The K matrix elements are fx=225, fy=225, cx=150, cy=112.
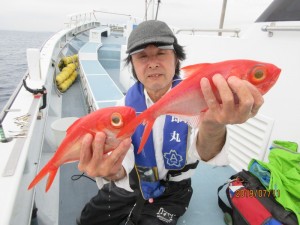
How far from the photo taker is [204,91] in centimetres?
95

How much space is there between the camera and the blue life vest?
1729 mm

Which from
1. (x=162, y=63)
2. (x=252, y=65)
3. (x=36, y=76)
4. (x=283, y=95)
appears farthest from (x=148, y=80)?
(x=36, y=76)

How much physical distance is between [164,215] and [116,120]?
119 centimetres

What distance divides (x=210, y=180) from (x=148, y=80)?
1.66m

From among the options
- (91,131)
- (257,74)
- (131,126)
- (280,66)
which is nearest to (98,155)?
(91,131)

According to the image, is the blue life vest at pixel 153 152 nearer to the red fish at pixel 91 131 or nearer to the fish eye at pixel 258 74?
the red fish at pixel 91 131

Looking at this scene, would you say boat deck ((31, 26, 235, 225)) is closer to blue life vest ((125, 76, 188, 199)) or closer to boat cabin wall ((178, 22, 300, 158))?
blue life vest ((125, 76, 188, 199))

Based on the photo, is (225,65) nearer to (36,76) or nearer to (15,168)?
(15,168)

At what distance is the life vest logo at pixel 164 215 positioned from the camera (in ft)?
5.96

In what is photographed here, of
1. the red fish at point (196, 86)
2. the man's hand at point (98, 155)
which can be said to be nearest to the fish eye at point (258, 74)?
the red fish at point (196, 86)

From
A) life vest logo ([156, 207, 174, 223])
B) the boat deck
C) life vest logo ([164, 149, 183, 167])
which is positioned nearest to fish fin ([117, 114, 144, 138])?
life vest logo ([164, 149, 183, 167])

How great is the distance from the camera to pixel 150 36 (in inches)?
→ 61.2

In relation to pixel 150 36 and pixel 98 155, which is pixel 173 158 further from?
pixel 150 36

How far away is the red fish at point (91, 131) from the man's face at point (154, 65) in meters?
0.64
